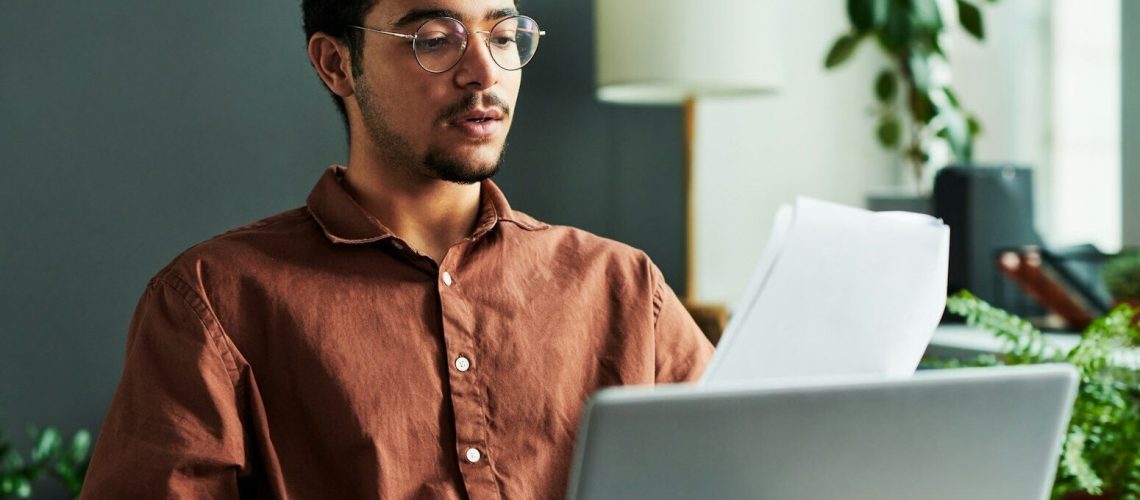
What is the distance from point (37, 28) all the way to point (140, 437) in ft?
4.60

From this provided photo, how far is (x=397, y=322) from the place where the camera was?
1.17 meters

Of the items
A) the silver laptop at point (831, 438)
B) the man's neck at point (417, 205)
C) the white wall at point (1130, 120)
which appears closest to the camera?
the silver laptop at point (831, 438)

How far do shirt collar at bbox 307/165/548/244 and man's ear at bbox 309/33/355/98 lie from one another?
0.10 m

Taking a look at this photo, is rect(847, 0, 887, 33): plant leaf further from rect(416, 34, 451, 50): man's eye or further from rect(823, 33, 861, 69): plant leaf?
rect(416, 34, 451, 50): man's eye

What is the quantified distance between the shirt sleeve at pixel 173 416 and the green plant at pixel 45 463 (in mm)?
953

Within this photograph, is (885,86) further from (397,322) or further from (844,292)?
(844,292)

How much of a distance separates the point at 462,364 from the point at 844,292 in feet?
1.53

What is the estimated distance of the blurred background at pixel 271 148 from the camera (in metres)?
2.16

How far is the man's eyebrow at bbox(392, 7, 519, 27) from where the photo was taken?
1.20 m

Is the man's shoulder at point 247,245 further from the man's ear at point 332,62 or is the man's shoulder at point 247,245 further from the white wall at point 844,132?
the white wall at point 844,132

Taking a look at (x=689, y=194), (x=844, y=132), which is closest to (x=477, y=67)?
(x=689, y=194)

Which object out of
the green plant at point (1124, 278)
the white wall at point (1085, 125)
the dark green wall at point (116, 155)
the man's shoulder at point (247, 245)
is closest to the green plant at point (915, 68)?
the white wall at point (1085, 125)

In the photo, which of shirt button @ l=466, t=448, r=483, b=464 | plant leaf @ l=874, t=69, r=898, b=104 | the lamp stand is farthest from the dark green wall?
plant leaf @ l=874, t=69, r=898, b=104

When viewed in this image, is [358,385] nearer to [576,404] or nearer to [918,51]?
[576,404]
